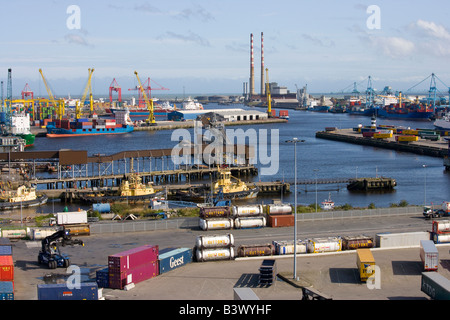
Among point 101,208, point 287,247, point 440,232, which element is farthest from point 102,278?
point 101,208

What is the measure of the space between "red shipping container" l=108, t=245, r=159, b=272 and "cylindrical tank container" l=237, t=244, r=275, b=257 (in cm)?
293

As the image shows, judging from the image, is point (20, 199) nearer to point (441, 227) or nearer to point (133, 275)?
point (133, 275)

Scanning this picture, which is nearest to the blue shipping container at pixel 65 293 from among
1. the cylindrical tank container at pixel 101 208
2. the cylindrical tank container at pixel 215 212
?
the cylindrical tank container at pixel 215 212

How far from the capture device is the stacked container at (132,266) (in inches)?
567

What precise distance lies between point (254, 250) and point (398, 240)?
15.2 feet

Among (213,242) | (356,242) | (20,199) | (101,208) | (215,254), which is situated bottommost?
(20,199)

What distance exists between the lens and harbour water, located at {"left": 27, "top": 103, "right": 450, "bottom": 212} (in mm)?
35719

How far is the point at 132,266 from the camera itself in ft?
48.4

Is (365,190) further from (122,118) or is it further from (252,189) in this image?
(122,118)

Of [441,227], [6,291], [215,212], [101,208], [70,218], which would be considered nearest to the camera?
[6,291]

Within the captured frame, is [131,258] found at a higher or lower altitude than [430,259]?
higher

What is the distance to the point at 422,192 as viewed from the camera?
37.0 metres

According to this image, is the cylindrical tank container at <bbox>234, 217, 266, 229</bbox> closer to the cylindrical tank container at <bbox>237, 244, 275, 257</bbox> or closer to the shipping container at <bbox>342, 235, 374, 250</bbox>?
the cylindrical tank container at <bbox>237, 244, 275, 257</bbox>

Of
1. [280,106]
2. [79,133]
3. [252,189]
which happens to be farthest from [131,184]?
[280,106]
